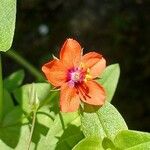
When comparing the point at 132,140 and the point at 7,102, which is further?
the point at 7,102

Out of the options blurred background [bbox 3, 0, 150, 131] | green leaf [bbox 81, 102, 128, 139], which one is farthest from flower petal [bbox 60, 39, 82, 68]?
blurred background [bbox 3, 0, 150, 131]

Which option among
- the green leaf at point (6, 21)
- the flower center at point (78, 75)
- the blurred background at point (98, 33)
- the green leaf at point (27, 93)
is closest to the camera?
the green leaf at point (6, 21)

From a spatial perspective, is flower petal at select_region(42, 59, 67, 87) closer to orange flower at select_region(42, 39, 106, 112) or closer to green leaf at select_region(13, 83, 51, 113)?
orange flower at select_region(42, 39, 106, 112)

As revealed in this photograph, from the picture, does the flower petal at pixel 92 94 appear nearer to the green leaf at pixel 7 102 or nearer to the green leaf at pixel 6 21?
the green leaf at pixel 6 21

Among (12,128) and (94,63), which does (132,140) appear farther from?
(12,128)

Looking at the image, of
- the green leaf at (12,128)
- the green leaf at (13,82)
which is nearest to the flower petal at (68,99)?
the green leaf at (12,128)

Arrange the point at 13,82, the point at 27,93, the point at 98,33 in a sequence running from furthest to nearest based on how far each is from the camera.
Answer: the point at 98,33 → the point at 13,82 → the point at 27,93

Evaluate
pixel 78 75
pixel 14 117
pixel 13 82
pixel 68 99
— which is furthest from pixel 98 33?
pixel 68 99
